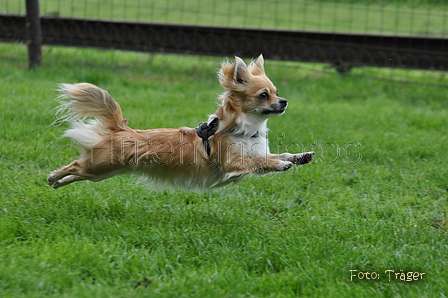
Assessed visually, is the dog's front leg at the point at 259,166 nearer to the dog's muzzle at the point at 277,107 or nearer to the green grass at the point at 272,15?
the dog's muzzle at the point at 277,107

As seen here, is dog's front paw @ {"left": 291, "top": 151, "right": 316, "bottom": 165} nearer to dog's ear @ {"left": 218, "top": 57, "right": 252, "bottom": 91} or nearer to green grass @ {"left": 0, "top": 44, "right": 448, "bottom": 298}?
green grass @ {"left": 0, "top": 44, "right": 448, "bottom": 298}

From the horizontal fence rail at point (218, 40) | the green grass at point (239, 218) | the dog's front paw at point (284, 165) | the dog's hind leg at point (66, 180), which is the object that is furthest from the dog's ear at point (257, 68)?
the horizontal fence rail at point (218, 40)

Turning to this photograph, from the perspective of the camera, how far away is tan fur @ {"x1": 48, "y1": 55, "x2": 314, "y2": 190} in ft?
12.8

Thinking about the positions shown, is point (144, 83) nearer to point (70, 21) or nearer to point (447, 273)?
point (70, 21)

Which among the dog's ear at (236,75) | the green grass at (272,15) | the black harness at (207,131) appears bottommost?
the black harness at (207,131)

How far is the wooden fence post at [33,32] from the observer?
838cm

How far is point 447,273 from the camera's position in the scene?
10.7 feet

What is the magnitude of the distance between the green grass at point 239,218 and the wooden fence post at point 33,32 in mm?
1138

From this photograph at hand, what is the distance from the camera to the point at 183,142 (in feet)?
13.0

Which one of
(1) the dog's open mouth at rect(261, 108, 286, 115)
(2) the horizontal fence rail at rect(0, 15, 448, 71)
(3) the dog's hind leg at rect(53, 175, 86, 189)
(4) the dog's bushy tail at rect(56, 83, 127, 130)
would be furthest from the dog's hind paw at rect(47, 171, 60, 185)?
(2) the horizontal fence rail at rect(0, 15, 448, 71)

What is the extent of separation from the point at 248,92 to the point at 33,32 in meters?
5.75

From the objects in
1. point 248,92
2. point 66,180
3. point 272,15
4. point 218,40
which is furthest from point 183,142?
point 272,15

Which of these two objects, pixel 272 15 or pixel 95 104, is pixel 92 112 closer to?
pixel 95 104

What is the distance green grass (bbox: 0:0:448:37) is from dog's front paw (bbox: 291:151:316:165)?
9352mm
